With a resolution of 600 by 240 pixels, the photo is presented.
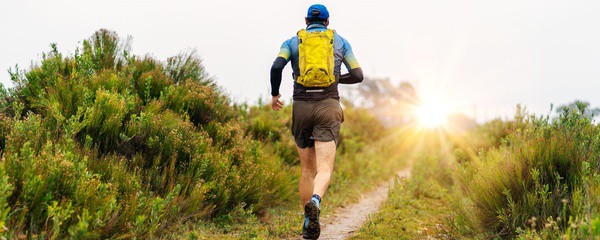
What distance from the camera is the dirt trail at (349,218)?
639 cm

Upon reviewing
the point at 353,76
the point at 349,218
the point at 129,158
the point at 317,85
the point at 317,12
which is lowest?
the point at 349,218

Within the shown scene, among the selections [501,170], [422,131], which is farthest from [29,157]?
[422,131]

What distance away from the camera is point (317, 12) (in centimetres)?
548

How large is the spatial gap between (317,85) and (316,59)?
0.29 metres

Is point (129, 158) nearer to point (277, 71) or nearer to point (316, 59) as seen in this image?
point (277, 71)

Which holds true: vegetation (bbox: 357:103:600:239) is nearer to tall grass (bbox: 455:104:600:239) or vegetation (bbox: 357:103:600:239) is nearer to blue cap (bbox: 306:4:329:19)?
tall grass (bbox: 455:104:600:239)

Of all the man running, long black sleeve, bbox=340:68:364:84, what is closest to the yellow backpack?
the man running

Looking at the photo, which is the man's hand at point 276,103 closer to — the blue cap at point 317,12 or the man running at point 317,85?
the man running at point 317,85

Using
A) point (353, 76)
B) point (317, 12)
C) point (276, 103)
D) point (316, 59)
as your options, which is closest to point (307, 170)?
point (276, 103)

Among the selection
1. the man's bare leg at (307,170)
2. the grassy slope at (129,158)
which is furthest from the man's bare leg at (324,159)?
the grassy slope at (129,158)

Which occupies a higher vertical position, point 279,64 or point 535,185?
point 279,64

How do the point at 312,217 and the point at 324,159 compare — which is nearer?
the point at 312,217

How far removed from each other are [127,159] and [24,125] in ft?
3.78

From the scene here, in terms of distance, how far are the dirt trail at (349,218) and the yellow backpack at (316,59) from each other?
205 cm
